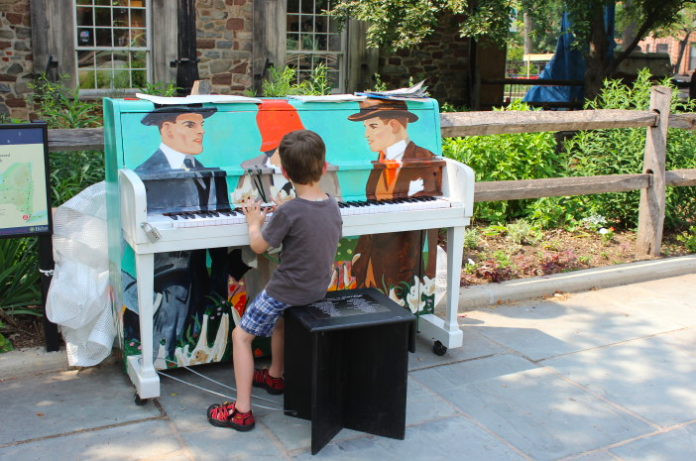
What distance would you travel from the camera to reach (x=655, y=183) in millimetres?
6379

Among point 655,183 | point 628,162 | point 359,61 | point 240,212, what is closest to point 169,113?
point 240,212

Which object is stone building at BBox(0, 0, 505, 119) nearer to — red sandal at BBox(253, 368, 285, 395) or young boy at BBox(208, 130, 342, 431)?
red sandal at BBox(253, 368, 285, 395)

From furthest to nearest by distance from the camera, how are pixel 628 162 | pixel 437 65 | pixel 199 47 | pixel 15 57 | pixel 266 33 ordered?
1. pixel 437 65
2. pixel 266 33
3. pixel 199 47
4. pixel 15 57
5. pixel 628 162

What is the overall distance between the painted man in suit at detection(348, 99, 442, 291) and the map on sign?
5.46 ft

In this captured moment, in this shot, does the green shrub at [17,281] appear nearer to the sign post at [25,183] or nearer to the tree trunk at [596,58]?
the sign post at [25,183]

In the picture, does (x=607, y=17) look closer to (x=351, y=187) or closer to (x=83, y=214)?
(x=351, y=187)

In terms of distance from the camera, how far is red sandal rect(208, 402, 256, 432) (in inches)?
139

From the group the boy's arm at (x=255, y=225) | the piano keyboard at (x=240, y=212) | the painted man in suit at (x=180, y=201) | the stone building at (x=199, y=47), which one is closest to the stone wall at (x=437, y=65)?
the stone building at (x=199, y=47)

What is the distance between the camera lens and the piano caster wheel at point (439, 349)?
4.46 m

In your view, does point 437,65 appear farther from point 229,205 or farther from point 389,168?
point 229,205

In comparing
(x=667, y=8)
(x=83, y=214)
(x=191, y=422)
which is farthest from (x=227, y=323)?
(x=667, y=8)

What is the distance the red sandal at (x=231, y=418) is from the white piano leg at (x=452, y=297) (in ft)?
4.45

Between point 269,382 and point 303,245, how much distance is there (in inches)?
36.5

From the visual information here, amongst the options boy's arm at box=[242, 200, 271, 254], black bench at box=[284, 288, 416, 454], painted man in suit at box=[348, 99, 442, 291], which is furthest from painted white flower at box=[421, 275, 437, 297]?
boy's arm at box=[242, 200, 271, 254]
